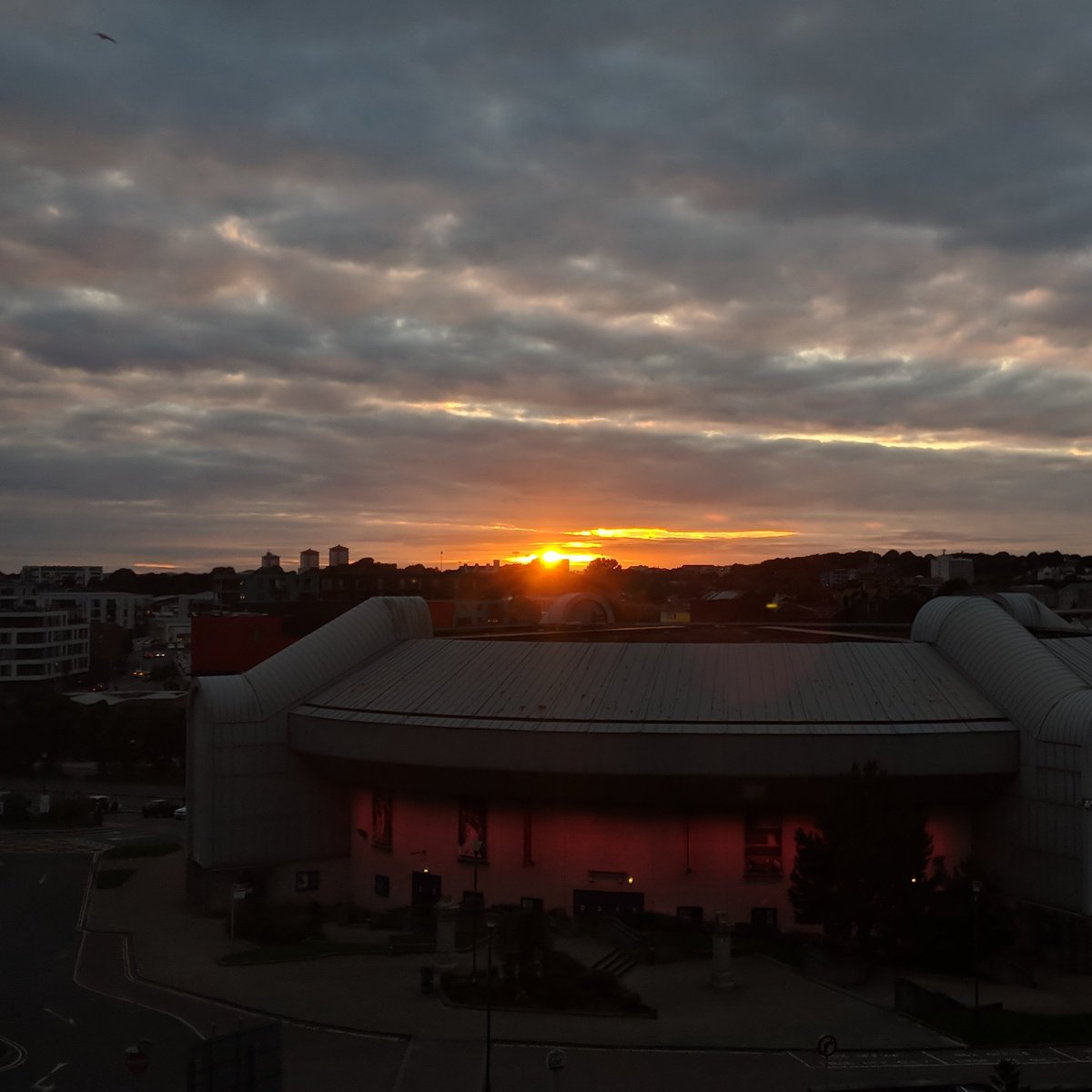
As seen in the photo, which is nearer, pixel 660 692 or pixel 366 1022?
pixel 366 1022

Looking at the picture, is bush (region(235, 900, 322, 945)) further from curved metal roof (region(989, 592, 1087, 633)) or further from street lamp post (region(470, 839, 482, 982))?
curved metal roof (region(989, 592, 1087, 633))

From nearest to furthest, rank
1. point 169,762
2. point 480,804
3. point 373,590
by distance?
point 480,804 < point 169,762 < point 373,590

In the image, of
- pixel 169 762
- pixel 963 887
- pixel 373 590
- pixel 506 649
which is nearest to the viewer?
pixel 963 887

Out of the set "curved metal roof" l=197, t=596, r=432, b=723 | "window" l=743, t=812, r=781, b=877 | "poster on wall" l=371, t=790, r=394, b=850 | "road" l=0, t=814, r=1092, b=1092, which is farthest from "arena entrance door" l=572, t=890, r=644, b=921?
"curved metal roof" l=197, t=596, r=432, b=723

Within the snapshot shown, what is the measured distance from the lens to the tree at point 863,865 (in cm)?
3903

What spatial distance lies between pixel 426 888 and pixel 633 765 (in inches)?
435

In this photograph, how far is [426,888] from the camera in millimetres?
48594

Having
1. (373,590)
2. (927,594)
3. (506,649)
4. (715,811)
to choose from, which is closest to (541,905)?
(715,811)

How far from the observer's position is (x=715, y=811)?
148 feet

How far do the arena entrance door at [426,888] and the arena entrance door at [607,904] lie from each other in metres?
6.00

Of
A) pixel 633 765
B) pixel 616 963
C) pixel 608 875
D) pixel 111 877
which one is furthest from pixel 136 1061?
pixel 111 877

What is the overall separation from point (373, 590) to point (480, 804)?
125 meters

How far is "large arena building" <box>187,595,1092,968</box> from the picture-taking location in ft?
142

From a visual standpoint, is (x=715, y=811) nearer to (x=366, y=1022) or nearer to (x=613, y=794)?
(x=613, y=794)
